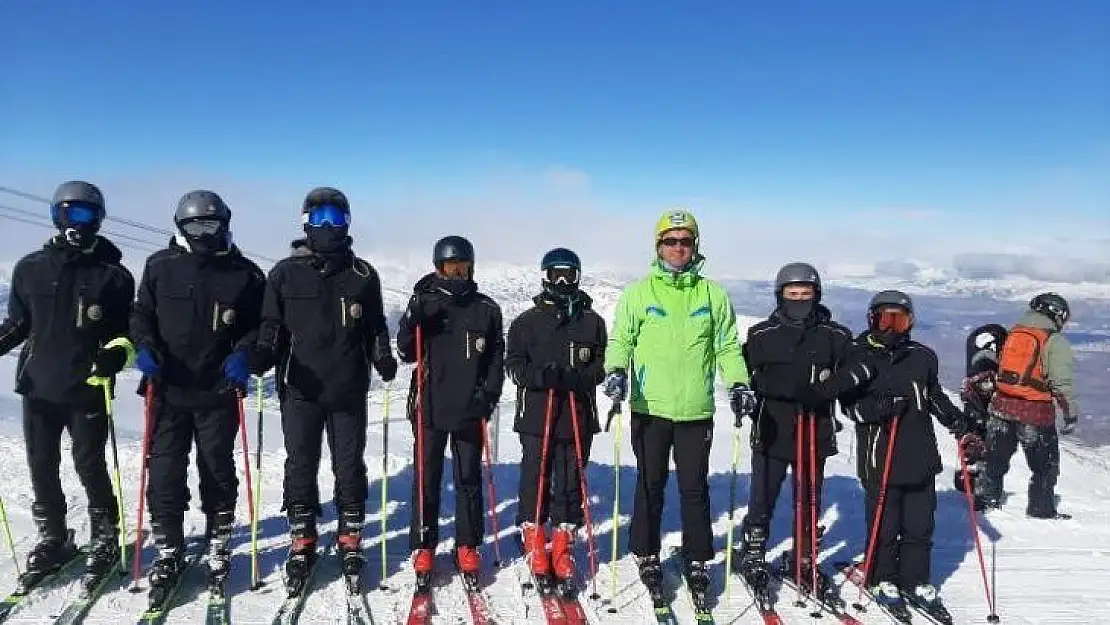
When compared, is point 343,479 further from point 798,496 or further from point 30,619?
point 798,496

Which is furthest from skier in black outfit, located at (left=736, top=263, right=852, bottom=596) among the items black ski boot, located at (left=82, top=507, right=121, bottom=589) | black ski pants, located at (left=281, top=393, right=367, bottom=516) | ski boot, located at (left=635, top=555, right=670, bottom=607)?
black ski boot, located at (left=82, top=507, right=121, bottom=589)

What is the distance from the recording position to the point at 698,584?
17.1 feet

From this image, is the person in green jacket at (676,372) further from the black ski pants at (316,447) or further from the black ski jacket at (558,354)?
the black ski pants at (316,447)

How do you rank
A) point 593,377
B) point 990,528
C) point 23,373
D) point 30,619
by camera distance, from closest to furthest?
1. point 30,619
2. point 23,373
3. point 593,377
4. point 990,528

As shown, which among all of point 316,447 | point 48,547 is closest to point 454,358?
point 316,447

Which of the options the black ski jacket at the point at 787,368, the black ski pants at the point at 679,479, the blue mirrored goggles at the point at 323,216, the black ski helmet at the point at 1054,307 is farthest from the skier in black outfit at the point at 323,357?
the black ski helmet at the point at 1054,307

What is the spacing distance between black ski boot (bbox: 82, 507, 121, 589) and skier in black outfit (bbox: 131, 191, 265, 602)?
540 mm

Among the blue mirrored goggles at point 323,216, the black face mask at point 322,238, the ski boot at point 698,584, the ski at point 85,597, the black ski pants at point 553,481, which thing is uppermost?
the blue mirrored goggles at point 323,216

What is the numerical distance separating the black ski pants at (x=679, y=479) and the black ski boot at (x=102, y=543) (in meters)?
4.10

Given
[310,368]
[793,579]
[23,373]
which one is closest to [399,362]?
[310,368]

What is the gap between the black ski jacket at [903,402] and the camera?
543 centimetres

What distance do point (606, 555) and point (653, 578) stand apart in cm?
108

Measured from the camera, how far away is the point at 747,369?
18.4 ft

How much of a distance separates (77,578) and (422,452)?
2740 mm
